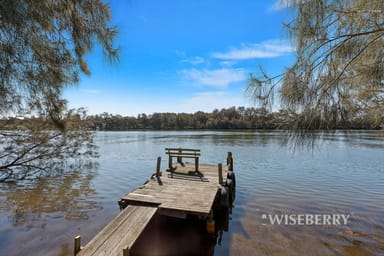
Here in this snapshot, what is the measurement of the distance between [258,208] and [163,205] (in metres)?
3.71

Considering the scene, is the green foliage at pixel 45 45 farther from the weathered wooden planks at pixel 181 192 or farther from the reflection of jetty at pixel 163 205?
the weathered wooden planks at pixel 181 192

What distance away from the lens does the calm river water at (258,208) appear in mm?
4636

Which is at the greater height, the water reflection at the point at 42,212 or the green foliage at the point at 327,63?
the green foliage at the point at 327,63

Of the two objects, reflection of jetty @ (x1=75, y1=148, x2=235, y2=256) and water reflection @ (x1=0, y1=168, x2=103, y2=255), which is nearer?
reflection of jetty @ (x1=75, y1=148, x2=235, y2=256)

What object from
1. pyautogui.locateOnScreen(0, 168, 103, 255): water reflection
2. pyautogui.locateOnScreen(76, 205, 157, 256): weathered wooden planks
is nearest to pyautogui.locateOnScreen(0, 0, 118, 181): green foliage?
pyautogui.locateOnScreen(76, 205, 157, 256): weathered wooden planks

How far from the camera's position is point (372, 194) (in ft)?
26.9

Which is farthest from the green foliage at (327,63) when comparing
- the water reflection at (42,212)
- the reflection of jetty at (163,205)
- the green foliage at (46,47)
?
the water reflection at (42,212)

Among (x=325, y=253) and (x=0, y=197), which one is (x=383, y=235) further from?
(x=0, y=197)

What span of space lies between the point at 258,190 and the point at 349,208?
10.4ft

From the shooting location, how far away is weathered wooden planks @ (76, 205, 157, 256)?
3119 millimetres

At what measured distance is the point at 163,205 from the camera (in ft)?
16.2

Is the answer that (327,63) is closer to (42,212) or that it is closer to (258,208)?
(258,208)

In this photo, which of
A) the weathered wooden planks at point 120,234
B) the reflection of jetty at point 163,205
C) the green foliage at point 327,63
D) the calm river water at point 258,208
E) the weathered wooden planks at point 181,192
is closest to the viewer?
the green foliage at point 327,63

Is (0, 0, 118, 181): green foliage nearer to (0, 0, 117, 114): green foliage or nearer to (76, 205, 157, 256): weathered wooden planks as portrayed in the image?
(0, 0, 117, 114): green foliage
